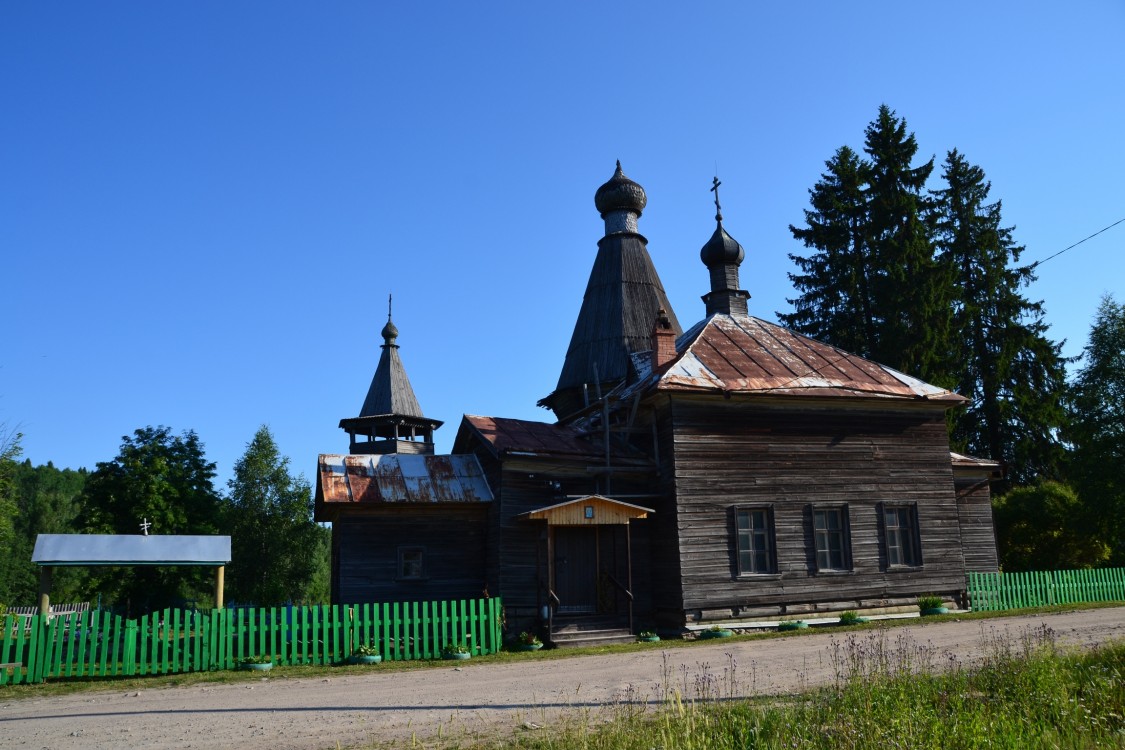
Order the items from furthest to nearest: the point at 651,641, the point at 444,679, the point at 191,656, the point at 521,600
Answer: the point at 521,600 → the point at 651,641 → the point at 191,656 → the point at 444,679

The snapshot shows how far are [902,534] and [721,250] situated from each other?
35.5ft

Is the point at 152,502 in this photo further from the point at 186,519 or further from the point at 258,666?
the point at 258,666

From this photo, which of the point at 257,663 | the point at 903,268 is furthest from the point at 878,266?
the point at 257,663

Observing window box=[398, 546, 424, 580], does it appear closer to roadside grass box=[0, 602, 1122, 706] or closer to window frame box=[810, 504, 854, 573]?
roadside grass box=[0, 602, 1122, 706]

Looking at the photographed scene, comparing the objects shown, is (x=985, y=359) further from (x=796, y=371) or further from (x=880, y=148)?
(x=796, y=371)

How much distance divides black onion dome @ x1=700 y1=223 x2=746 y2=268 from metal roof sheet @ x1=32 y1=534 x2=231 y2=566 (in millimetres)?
17258

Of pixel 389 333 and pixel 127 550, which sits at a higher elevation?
pixel 389 333

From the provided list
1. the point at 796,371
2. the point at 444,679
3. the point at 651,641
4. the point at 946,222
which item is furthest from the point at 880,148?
the point at 444,679

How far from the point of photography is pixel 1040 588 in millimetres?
21375

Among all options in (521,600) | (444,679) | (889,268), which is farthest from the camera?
(889,268)

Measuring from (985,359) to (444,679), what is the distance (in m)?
30.9

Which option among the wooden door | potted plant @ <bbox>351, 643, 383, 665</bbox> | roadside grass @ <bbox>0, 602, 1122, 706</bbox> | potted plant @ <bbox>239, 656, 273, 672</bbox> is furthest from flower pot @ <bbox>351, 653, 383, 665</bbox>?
the wooden door

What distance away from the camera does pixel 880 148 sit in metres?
35.2

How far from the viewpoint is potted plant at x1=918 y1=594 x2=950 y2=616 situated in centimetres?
1970
